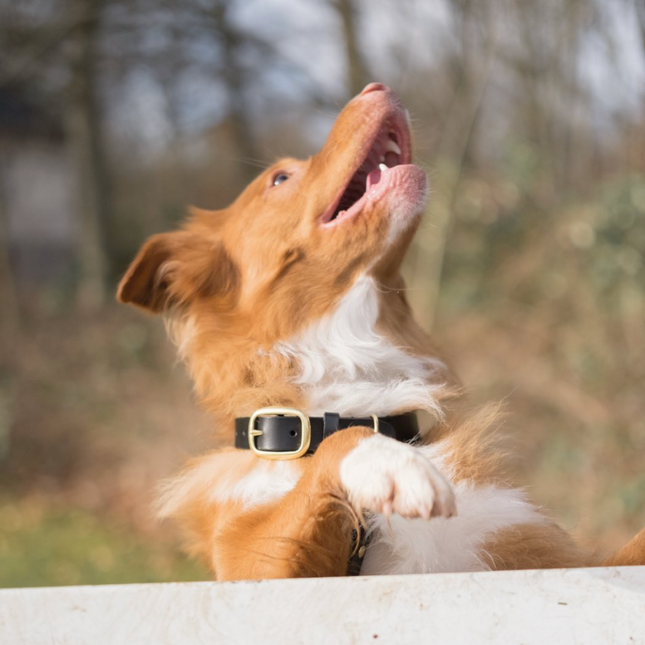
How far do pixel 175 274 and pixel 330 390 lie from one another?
0.81 metres

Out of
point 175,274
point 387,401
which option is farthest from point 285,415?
point 175,274

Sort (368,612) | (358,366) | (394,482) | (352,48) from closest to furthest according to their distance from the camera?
(368,612) < (394,482) < (358,366) < (352,48)

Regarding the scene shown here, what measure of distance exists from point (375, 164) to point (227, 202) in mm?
9503

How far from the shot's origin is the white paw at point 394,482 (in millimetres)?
1626

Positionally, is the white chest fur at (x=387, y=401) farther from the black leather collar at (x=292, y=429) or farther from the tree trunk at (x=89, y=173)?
the tree trunk at (x=89, y=173)

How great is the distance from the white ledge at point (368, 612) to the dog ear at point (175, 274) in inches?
53.9

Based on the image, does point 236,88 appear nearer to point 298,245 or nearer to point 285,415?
point 298,245

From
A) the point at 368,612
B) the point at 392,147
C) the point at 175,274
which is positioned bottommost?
the point at 368,612

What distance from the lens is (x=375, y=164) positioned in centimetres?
271

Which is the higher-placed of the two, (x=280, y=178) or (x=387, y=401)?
(x=280, y=178)

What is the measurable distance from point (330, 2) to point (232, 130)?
314 centimetres

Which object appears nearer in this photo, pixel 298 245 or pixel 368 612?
pixel 368 612

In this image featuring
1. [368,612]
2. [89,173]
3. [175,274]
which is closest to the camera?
[368,612]

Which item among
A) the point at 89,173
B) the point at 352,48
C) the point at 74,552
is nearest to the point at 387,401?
the point at 74,552
